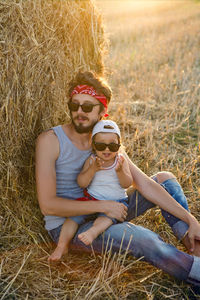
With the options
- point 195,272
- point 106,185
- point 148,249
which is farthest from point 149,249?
point 106,185

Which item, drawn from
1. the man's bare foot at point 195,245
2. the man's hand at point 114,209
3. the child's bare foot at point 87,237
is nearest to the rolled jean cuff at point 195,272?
the man's bare foot at point 195,245

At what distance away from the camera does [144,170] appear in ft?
13.6

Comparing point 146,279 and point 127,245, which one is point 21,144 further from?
point 146,279

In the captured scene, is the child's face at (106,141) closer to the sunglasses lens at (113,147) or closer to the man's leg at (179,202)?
the sunglasses lens at (113,147)

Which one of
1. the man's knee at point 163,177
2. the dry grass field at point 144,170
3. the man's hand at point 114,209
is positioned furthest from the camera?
the man's knee at point 163,177

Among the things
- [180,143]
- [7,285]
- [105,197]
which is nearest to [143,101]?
[180,143]

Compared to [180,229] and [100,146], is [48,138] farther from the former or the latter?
[180,229]

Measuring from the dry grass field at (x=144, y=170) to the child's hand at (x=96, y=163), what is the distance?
0.71 metres

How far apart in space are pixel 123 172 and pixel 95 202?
0.33 metres


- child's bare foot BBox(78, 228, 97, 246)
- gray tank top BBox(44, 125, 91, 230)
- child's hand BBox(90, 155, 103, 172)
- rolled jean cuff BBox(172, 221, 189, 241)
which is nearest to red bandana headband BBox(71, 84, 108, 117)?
gray tank top BBox(44, 125, 91, 230)

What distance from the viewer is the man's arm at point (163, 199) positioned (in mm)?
2920

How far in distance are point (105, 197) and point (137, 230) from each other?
16.3 inches

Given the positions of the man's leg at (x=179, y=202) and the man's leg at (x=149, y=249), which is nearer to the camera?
the man's leg at (x=149, y=249)

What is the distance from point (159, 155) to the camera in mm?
4434
